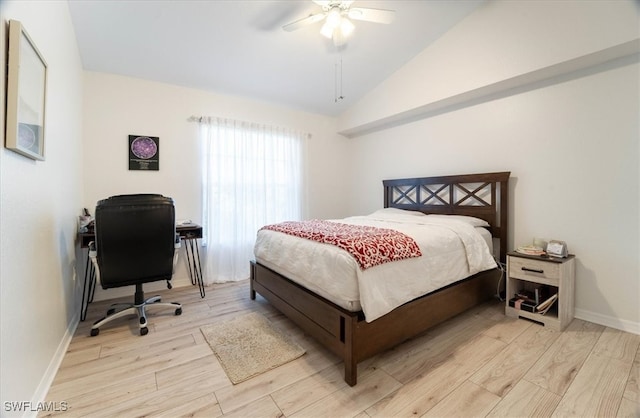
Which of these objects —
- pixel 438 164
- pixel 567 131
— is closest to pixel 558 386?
pixel 567 131

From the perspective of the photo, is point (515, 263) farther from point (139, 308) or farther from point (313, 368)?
point (139, 308)

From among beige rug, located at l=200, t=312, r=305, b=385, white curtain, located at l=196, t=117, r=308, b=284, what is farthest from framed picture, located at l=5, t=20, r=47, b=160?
white curtain, located at l=196, t=117, r=308, b=284

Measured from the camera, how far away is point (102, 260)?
6.97ft

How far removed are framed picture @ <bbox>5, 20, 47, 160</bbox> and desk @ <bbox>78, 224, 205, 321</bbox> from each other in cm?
116

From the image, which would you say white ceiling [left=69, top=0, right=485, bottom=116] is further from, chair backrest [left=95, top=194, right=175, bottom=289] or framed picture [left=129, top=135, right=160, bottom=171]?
chair backrest [left=95, top=194, right=175, bottom=289]

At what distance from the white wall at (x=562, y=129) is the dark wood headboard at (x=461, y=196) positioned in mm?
140

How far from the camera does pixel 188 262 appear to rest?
351 cm

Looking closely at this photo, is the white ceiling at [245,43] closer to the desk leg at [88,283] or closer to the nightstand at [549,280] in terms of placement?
the desk leg at [88,283]

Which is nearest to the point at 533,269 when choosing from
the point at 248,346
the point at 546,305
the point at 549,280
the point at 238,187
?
the point at 549,280

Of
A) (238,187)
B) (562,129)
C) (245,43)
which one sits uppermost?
(245,43)

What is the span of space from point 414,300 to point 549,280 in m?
1.30

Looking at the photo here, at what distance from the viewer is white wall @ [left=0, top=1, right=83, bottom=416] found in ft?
3.94

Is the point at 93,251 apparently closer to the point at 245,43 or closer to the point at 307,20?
the point at 245,43

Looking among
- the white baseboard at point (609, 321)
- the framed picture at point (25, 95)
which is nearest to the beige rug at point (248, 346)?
the framed picture at point (25, 95)
